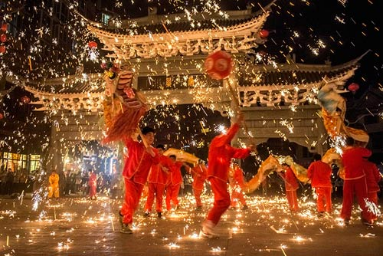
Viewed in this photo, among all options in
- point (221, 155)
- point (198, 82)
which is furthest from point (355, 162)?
point (198, 82)

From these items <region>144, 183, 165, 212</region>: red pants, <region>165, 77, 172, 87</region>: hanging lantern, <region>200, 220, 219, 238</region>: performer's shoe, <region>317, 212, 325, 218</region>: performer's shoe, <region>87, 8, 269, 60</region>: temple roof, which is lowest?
<region>317, 212, 325, 218</region>: performer's shoe

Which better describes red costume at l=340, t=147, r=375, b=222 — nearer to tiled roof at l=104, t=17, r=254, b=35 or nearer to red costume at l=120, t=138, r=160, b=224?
red costume at l=120, t=138, r=160, b=224

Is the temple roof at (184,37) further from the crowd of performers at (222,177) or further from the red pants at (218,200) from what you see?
the red pants at (218,200)

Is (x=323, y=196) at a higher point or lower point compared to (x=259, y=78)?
lower

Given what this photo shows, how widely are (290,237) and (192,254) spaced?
6.11ft

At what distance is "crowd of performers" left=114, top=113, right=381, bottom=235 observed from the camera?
220 inches

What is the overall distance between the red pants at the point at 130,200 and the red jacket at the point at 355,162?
388 cm

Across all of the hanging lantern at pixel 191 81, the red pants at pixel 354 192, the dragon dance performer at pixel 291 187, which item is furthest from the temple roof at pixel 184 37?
the red pants at pixel 354 192

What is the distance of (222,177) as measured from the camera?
5.62 meters

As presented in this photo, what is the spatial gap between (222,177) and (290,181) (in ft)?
16.0

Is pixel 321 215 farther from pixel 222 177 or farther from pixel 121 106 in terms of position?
pixel 121 106

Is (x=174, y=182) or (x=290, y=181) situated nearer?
(x=290, y=181)

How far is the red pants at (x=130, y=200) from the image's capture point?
18.9ft

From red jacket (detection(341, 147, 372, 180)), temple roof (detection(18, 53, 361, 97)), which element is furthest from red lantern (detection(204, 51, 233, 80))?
temple roof (detection(18, 53, 361, 97))
